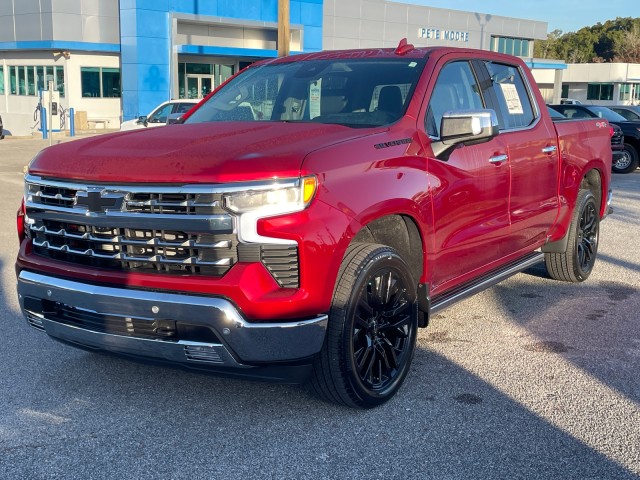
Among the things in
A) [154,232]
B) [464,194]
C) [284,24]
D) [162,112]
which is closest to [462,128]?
[464,194]

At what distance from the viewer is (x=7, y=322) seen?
5805 mm

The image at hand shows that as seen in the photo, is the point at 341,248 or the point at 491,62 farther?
the point at 491,62

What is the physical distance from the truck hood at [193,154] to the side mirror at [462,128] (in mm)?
590

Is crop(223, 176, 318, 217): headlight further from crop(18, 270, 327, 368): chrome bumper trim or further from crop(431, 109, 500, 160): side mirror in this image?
crop(431, 109, 500, 160): side mirror

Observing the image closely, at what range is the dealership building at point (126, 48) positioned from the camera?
36094 millimetres

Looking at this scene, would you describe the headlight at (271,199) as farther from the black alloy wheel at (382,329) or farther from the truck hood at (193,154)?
the black alloy wheel at (382,329)

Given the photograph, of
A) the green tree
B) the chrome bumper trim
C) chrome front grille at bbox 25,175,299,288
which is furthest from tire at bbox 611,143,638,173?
the green tree

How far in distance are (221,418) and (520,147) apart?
2.94 m

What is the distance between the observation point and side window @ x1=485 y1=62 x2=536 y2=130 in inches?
225

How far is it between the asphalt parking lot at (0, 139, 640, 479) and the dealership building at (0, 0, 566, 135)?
32.2 m

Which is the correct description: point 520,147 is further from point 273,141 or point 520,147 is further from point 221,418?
point 221,418

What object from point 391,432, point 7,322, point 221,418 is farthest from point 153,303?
point 7,322

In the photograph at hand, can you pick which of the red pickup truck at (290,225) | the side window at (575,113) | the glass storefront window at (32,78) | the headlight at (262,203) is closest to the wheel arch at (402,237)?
the red pickup truck at (290,225)

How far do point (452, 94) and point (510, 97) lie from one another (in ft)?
3.03
